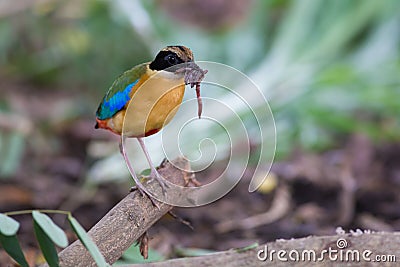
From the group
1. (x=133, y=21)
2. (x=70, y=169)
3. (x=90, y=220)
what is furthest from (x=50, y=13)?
(x=90, y=220)

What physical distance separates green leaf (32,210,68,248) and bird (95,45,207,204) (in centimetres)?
17

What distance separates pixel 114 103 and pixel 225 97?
1618 millimetres

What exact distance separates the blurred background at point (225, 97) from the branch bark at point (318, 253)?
34 centimetres

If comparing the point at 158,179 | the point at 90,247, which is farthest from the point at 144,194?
the point at 90,247

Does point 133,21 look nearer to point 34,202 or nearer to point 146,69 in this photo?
point 34,202

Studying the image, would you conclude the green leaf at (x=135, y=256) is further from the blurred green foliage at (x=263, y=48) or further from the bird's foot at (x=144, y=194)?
the blurred green foliage at (x=263, y=48)

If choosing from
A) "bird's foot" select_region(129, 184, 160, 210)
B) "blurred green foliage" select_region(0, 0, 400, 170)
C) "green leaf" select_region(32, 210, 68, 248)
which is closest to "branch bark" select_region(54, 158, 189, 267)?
"bird's foot" select_region(129, 184, 160, 210)

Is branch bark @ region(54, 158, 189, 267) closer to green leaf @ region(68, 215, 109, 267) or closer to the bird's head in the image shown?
green leaf @ region(68, 215, 109, 267)

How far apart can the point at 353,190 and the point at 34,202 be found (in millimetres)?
1220

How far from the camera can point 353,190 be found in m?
2.71

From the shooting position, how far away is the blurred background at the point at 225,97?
259 centimetres
